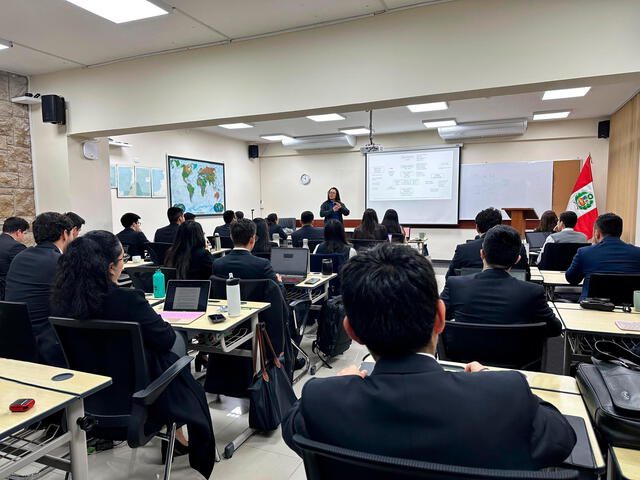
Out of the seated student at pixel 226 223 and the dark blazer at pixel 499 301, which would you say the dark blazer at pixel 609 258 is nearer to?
the dark blazer at pixel 499 301

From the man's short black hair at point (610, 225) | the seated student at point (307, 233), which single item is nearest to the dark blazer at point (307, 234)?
the seated student at point (307, 233)

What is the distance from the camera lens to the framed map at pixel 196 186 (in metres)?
8.11

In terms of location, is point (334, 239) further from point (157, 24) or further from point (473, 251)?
point (157, 24)

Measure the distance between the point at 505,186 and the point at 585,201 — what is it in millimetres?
1459

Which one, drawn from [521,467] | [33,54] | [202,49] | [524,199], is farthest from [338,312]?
[524,199]

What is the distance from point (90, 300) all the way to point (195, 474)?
1124 millimetres

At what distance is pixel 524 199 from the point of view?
8414 mm

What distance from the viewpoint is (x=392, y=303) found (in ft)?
2.88

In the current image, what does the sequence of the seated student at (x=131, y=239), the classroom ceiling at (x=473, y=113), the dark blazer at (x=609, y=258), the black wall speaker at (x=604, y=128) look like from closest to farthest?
the dark blazer at (x=609, y=258)
the seated student at (x=131, y=239)
the classroom ceiling at (x=473, y=113)
the black wall speaker at (x=604, y=128)

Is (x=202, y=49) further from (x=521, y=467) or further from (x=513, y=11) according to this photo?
(x=521, y=467)

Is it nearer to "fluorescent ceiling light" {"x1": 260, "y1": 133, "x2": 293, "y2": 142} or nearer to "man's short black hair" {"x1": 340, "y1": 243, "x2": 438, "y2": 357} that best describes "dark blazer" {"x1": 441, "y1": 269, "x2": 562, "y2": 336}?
"man's short black hair" {"x1": 340, "y1": 243, "x2": 438, "y2": 357}

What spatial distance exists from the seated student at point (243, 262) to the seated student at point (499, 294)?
1.33 m

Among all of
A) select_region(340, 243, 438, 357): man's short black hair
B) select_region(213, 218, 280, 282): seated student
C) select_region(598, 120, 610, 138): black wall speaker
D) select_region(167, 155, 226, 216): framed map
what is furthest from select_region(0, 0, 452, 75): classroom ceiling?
select_region(598, 120, 610, 138): black wall speaker

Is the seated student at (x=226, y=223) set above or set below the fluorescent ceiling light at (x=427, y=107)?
below
